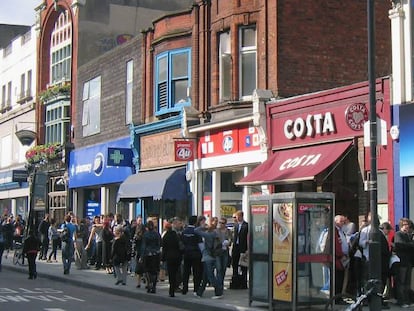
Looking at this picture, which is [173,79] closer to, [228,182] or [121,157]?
[228,182]

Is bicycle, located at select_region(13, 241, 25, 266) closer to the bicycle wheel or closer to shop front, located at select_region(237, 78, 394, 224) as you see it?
shop front, located at select_region(237, 78, 394, 224)

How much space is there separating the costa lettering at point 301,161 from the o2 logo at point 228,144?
127 inches

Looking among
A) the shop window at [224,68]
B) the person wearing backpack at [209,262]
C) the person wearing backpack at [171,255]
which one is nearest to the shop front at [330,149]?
the shop window at [224,68]

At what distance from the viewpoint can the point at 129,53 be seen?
2941 centimetres

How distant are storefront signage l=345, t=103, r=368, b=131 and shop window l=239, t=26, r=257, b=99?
533 cm

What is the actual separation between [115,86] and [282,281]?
1886 centimetres

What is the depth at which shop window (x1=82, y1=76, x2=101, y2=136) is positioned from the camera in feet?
107

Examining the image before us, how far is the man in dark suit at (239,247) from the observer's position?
17.3 meters

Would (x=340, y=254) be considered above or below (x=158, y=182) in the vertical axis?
below

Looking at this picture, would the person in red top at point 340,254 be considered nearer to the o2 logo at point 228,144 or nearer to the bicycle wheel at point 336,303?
the bicycle wheel at point 336,303

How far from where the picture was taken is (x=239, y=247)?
1738cm

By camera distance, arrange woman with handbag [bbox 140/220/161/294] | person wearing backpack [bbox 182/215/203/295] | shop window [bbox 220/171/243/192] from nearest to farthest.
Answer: person wearing backpack [bbox 182/215/203/295] → woman with handbag [bbox 140/220/161/294] → shop window [bbox 220/171/243/192]

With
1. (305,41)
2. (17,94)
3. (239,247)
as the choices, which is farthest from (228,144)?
(17,94)

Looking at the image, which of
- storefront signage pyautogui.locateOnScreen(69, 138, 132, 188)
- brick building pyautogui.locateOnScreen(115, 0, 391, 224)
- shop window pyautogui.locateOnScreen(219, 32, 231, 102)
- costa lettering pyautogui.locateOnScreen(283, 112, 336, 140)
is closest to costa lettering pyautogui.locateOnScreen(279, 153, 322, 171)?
costa lettering pyautogui.locateOnScreen(283, 112, 336, 140)
